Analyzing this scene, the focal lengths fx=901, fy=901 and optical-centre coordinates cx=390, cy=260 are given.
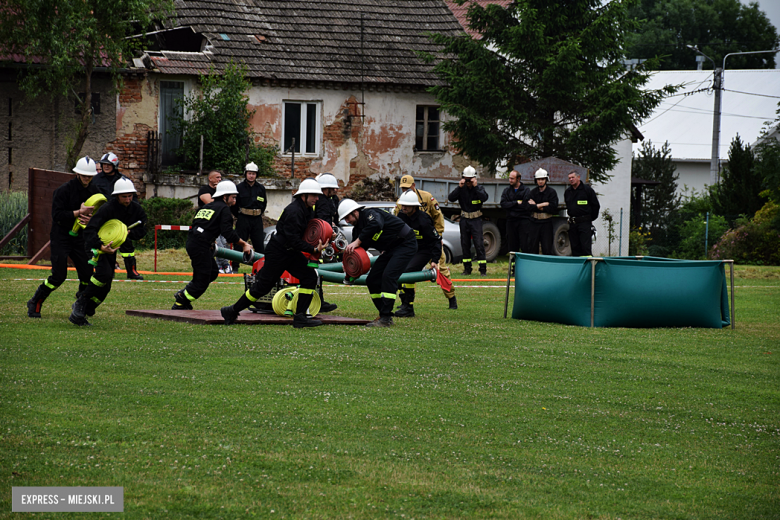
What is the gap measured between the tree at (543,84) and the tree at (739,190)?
401 inches

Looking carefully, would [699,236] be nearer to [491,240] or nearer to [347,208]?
[491,240]

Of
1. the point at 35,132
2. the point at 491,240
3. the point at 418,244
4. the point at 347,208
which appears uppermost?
the point at 35,132

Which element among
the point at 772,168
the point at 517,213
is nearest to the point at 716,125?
the point at 772,168

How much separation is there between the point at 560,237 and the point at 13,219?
50.1 ft

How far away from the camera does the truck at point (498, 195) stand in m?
25.8

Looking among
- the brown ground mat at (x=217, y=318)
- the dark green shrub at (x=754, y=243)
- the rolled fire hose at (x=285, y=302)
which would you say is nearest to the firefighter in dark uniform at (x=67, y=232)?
the brown ground mat at (x=217, y=318)

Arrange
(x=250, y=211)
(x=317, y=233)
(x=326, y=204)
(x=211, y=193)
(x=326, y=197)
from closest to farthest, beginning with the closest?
(x=317, y=233), (x=326, y=204), (x=326, y=197), (x=211, y=193), (x=250, y=211)

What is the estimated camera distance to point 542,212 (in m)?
19.5

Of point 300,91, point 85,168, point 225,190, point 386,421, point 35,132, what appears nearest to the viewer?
point 386,421

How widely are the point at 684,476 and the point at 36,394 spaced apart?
4.73 meters

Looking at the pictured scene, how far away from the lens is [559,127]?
97.8 feet

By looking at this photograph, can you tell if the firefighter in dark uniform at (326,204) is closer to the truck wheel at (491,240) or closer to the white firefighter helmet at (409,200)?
the white firefighter helmet at (409,200)

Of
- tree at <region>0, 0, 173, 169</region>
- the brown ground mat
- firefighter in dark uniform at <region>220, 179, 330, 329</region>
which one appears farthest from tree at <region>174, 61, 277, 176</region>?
firefighter in dark uniform at <region>220, 179, 330, 329</region>

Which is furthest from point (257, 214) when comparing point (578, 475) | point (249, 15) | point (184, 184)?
point (249, 15)
